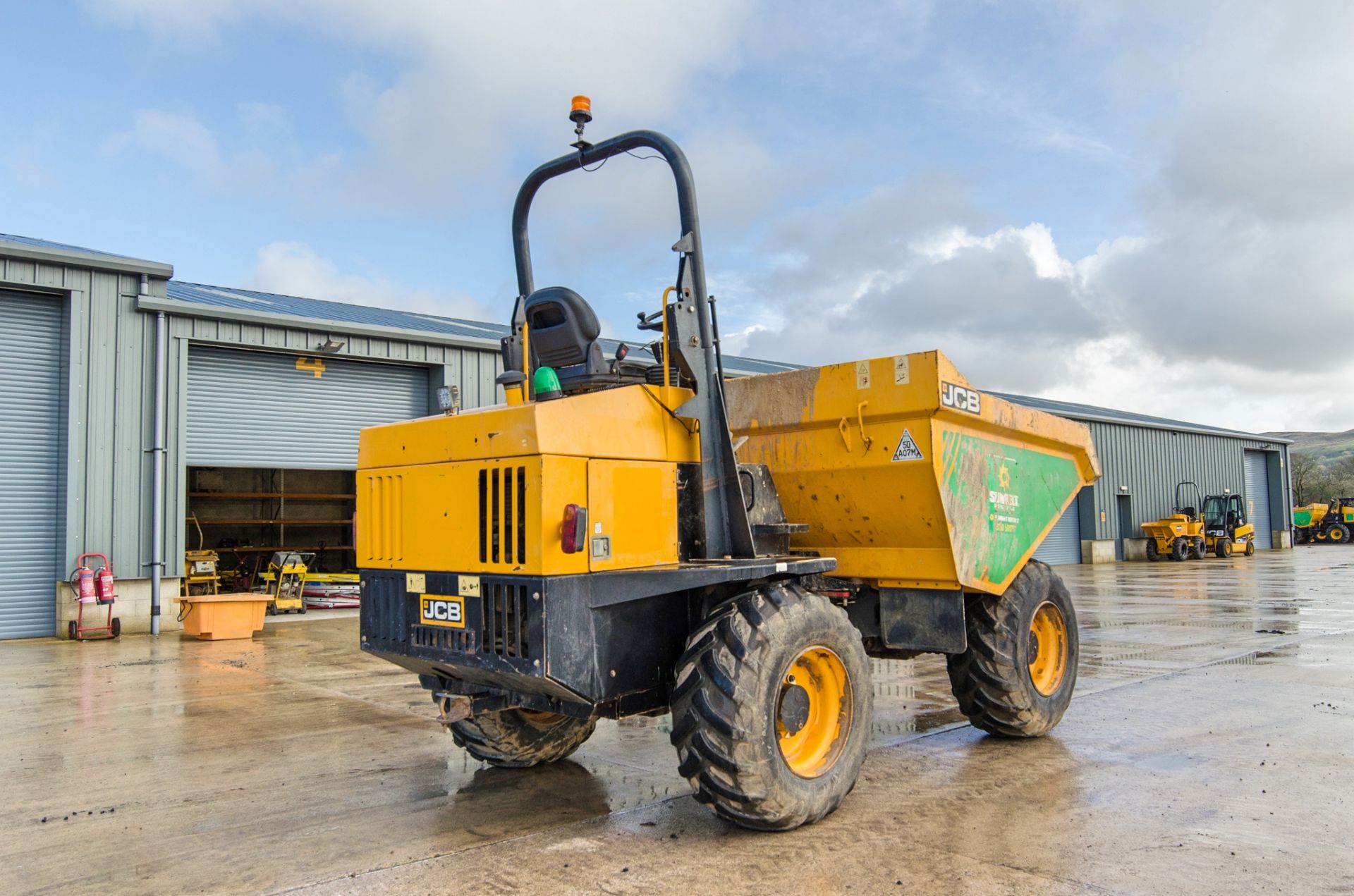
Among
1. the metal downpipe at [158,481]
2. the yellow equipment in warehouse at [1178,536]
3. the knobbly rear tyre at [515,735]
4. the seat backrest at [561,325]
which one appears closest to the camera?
the seat backrest at [561,325]

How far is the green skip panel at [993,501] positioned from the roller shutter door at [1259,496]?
4102 centimetres

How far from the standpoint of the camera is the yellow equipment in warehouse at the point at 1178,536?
1339 inches

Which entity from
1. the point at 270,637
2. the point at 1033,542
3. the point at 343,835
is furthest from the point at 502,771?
the point at 270,637

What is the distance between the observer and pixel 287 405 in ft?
54.2

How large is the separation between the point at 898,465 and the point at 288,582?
51.6 ft

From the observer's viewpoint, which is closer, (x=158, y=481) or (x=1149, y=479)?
(x=158, y=481)

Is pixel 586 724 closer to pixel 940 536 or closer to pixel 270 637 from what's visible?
pixel 940 536

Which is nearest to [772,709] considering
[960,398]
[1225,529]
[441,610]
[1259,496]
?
[441,610]

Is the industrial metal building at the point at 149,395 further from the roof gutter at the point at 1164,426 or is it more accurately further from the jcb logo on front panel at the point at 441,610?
the roof gutter at the point at 1164,426

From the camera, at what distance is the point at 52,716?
797cm

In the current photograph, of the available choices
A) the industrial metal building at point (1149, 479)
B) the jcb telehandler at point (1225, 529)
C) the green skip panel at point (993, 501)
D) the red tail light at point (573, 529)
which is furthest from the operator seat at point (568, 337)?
the jcb telehandler at point (1225, 529)

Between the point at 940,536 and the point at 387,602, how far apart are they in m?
3.14

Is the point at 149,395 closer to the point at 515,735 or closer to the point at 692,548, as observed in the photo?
the point at 515,735

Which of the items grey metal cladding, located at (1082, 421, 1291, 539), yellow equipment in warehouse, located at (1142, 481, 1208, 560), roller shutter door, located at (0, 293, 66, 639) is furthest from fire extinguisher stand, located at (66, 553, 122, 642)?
yellow equipment in warehouse, located at (1142, 481, 1208, 560)
